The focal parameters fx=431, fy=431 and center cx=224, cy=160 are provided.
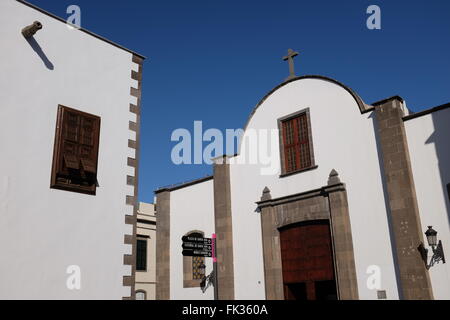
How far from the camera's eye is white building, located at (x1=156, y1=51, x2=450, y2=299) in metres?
12.8

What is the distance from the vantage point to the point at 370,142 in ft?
47.3

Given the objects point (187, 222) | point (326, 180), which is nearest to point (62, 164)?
point (326, 180)

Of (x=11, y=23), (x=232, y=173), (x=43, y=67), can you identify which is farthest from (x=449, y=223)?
(x=11, y=23)

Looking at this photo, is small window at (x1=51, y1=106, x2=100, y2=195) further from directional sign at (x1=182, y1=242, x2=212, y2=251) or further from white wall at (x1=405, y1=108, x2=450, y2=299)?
white wall at (x1=405, y1=108, x2=450, y2=299)

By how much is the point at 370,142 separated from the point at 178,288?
10184 millimetres

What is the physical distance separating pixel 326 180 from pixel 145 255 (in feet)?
58.1

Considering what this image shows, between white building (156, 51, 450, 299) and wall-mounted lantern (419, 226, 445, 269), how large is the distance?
10 cm

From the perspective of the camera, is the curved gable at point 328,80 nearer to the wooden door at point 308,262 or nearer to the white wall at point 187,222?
the white wall at point 187,222

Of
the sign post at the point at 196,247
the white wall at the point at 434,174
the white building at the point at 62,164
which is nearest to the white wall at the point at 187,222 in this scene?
the sign post at the point at 196,247

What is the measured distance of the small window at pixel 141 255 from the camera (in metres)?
28.7

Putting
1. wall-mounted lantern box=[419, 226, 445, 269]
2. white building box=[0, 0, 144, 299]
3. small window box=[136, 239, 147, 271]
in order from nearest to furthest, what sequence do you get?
white building box=[0, 0, 144, 299], wall-mounted lantern box=[419, 226, 445, 269], small window box=[136, 239, 147, 271]

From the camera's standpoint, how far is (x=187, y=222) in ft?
63.1

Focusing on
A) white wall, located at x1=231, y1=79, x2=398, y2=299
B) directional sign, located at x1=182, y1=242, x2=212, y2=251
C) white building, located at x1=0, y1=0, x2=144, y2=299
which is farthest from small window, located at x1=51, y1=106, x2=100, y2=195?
white wall, located at x1=231, y1=79, x2=398, y2=299

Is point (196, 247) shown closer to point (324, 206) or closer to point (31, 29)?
point (324, 206)
